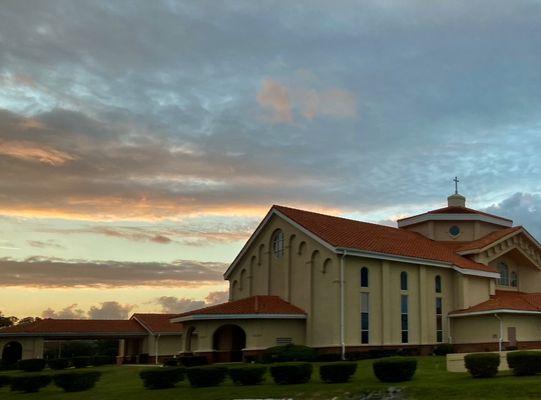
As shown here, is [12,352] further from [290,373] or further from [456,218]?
[456,218]

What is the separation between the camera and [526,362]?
86.7 ft

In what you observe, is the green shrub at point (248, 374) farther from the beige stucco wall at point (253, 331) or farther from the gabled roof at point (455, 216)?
the gabled roof at point (455, 216)

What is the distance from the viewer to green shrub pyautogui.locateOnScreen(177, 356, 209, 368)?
132ft

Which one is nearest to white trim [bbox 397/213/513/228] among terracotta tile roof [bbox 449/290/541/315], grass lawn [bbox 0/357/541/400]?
terracotta tile roof [bbox 449/290/541/315]

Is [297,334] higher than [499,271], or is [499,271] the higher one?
[499,271]

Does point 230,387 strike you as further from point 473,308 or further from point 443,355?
point 473,308

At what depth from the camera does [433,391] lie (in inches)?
A: 950

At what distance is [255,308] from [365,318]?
7836 mm

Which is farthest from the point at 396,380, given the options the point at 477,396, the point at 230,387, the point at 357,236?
the point at 357,236

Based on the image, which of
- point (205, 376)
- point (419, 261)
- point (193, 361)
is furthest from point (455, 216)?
point (205, 376)

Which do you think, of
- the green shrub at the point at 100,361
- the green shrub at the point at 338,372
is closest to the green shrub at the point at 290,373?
the green shrub at the point at 338,372

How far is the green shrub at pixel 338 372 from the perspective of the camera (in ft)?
94.5

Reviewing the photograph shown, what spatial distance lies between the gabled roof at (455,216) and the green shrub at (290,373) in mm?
32727

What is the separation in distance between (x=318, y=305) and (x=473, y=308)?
12.9 metres
